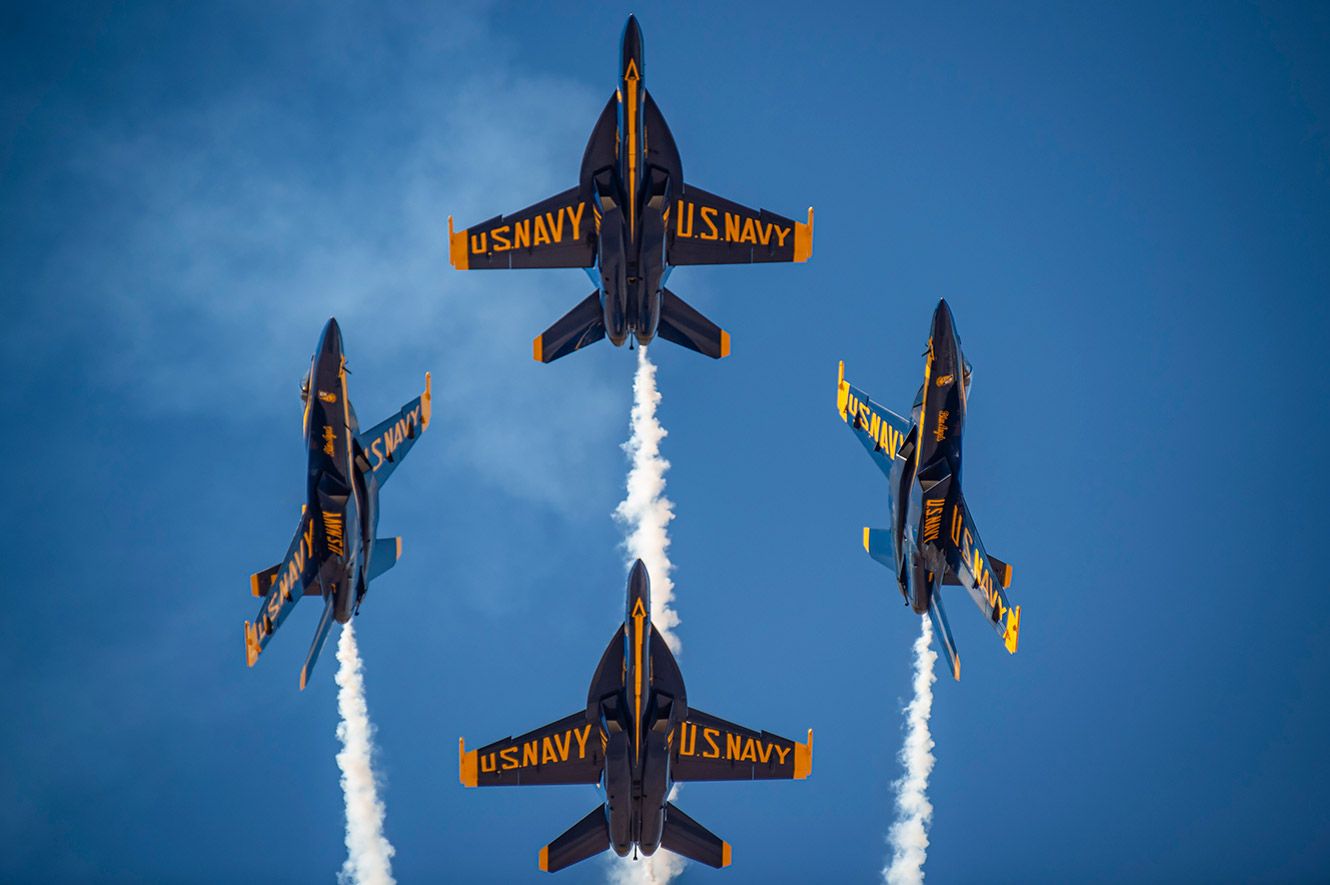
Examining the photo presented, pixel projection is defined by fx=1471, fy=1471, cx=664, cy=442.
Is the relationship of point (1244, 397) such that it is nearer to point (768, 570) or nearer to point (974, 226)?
point (974, 226)

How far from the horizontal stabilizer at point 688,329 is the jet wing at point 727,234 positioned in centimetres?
118

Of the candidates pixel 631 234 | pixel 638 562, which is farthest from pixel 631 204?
pixel 638 562

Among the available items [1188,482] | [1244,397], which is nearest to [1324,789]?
[1188,482]

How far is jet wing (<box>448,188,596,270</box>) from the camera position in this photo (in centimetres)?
3225

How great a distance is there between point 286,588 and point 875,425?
1318cm

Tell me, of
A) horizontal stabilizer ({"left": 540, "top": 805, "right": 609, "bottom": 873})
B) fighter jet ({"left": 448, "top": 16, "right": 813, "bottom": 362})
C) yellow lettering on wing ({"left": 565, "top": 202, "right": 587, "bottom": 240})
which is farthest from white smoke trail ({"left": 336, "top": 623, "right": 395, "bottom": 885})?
yellow lettering on wing ({"left": 565, "top": 202, "right": 587, "bottom": 240})

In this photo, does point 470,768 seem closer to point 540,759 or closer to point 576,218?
point 540,759

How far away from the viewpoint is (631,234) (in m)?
30.2

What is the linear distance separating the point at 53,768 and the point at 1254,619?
4504 centimetres

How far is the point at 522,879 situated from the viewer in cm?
4719

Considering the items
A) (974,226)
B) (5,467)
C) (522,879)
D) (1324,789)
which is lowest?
(522,879)

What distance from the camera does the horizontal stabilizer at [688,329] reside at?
33375 millimetres

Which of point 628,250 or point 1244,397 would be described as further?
point 1244,397

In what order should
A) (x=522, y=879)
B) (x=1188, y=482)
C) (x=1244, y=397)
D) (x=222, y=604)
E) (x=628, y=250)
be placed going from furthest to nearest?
(x=1244, y=397) < (x=1188, y=482) < (x=222, y=604) < (x=522, y=879) < (x=628, y=250)
